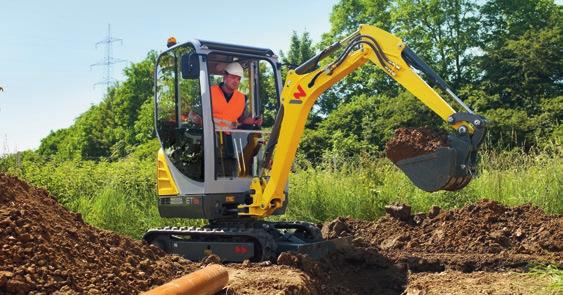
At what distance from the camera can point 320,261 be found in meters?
7.34

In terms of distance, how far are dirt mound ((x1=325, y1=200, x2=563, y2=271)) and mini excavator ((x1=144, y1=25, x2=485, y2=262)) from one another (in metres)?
1.41

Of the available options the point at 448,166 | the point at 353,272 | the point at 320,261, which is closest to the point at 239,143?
the point at 320,261

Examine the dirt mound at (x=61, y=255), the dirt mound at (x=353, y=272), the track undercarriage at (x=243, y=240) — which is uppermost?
the dirt mound at (x=61, y=255)

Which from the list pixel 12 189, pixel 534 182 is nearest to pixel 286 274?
pixel 12 189

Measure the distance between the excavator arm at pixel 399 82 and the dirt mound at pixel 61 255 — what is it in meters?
2.70

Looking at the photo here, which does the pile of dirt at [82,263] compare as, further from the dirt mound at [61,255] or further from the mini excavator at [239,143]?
the mini excavator at [239,143]

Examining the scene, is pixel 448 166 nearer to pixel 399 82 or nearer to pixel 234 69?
pixel 399 82

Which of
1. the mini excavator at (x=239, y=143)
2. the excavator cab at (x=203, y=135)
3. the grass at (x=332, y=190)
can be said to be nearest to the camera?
the mini excavator at (x=239, y=143)

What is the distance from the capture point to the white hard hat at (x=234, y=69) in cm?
834

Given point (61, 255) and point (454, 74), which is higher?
point (454, 74)

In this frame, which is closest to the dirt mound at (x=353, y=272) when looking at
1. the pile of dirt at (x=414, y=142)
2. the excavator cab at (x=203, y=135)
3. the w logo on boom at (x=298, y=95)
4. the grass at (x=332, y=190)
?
the excavator cab at (x=203, y=135)

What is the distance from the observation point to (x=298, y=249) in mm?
7434

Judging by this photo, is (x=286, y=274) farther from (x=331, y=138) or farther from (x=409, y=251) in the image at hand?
(x=331, y=138)

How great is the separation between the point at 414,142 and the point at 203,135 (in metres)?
2.53
